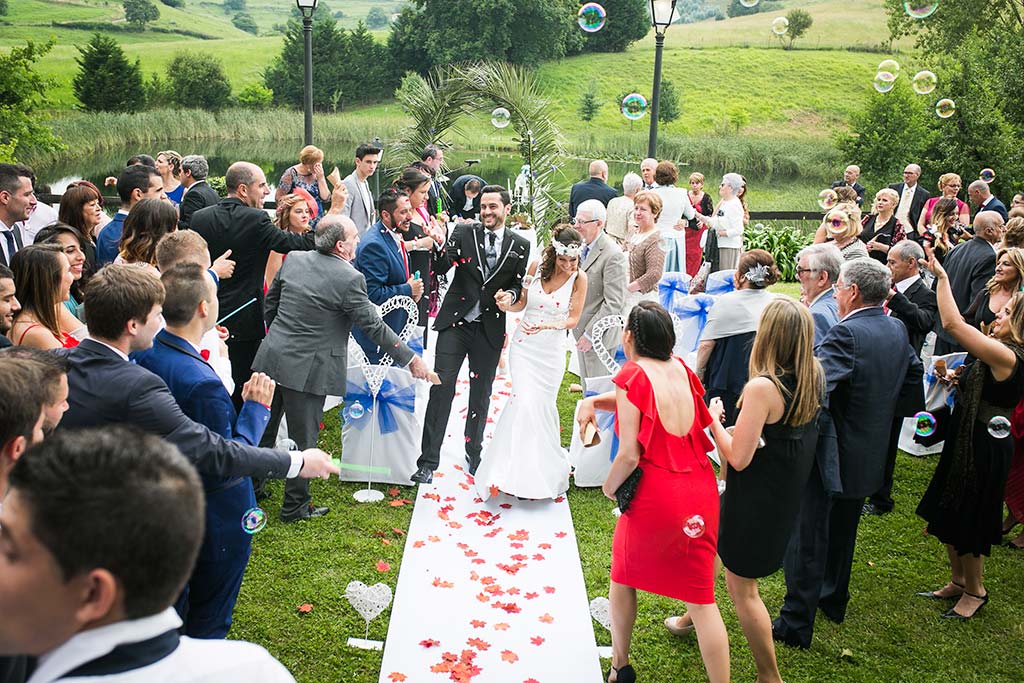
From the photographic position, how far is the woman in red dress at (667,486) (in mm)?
3979

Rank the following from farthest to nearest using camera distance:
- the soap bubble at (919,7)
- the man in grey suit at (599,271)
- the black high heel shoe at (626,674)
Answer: the soap bubble at (919,7) → the man in grey suit at (599,271) → the black high heel shoe at (626,674)

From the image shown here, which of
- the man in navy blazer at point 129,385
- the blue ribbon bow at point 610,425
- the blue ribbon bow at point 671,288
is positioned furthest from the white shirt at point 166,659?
the blue ribbon bow at point 671,288

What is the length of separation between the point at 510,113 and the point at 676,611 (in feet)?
31.6

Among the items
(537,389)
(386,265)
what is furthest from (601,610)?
(386,265)

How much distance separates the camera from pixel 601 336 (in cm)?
707

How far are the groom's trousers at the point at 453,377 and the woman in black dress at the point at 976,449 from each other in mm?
3307

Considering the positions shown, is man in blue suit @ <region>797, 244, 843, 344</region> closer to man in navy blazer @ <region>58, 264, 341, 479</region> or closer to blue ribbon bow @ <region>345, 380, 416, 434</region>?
blue ribbon bow @ <region>345, 380, 416, 434</region>

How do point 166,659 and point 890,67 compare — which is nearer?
point 166,659

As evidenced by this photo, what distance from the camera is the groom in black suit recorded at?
6.76 metres

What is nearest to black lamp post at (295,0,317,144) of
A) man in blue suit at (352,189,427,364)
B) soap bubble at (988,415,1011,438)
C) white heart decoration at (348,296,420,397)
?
man in blue suit at (352,189,427,364)

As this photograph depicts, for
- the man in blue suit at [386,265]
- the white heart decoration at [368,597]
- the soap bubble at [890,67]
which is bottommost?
the white heart decoration at [368,597]

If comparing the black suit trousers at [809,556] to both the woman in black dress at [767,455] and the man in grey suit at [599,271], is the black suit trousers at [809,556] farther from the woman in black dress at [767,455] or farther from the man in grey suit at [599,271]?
the man in grey suit at [599,271]

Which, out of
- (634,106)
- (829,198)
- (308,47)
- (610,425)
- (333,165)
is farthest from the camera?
(333,165)

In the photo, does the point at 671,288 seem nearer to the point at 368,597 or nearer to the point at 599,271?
the point at 599,271
